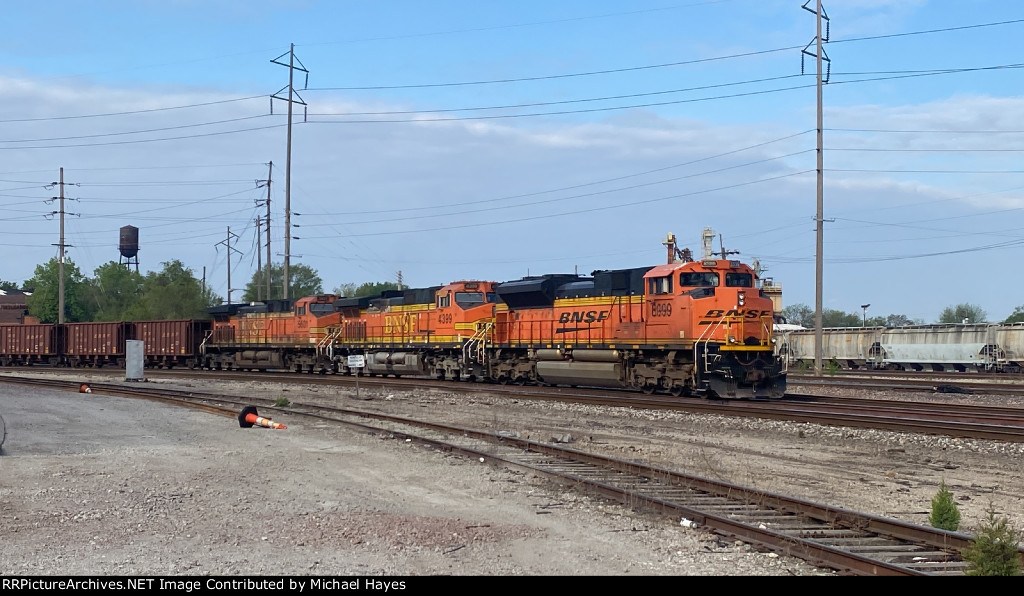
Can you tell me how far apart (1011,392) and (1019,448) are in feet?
39.1

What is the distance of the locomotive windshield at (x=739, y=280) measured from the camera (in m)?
22.3

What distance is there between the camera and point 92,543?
7.38 meters

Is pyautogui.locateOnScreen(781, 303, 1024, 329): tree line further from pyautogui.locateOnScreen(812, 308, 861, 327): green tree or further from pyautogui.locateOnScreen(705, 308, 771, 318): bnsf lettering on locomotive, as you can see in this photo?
pyautogui.locateOnScreen(705, 308, 771, 318): bnsf lettering on locomotive

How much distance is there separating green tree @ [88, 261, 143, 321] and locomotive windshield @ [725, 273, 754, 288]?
9448 cm

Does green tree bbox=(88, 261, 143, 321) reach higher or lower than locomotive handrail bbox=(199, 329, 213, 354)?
higher

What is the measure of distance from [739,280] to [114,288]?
99.3 metres

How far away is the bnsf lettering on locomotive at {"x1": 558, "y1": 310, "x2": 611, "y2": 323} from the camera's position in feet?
82.7

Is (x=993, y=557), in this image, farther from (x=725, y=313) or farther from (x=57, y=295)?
(x=57, y=295)

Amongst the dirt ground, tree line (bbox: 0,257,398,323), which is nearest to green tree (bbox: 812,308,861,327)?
tree line (bbox: 0,257,398,323)

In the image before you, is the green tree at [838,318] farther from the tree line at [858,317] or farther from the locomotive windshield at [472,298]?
the locomotive windshield at [472,298]

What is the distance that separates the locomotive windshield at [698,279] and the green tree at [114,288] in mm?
93815

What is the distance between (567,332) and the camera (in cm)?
2652

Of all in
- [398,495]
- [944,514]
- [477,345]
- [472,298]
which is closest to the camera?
[944,514]

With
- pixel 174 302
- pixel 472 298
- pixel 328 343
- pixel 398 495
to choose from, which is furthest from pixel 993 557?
pixel 174 302
